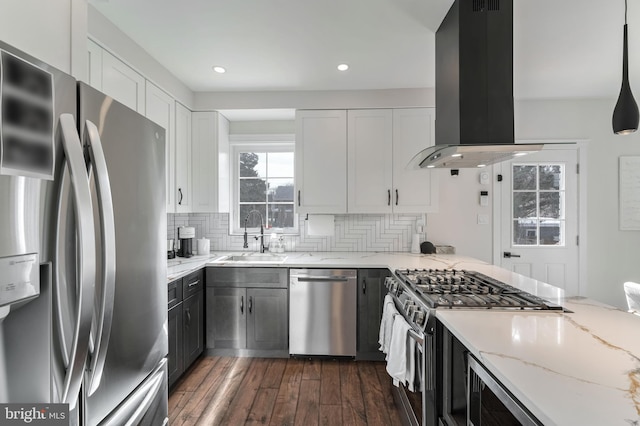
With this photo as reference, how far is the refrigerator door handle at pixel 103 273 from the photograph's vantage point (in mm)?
814

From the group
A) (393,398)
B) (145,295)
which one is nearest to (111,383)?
(145,295)

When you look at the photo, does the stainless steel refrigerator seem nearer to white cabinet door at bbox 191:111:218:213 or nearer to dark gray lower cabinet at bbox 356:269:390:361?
dark gray lower cabinet at bbox 356:269:390:361

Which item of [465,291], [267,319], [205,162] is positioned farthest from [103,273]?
[205,162]

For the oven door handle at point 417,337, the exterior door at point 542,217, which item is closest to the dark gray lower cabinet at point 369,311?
the oven door handle at point 417,337

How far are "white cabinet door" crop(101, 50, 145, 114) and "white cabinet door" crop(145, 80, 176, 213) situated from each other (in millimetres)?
95

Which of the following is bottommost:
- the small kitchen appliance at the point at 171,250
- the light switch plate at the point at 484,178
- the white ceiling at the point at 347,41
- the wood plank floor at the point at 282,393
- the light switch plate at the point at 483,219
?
the wood plank floor at the point at 282,393

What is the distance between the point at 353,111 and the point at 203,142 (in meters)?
1.63

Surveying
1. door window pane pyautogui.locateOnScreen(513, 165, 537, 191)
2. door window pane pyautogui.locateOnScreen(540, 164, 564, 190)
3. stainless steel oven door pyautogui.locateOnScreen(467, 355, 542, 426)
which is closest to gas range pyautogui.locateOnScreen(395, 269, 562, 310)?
stainless steel oven door pyautogui.locateOnScreen(467, 355, 542, 426)

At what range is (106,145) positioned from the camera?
3.21 ft

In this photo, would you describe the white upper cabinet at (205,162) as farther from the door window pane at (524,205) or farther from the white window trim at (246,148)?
the door window pane at (524,205)

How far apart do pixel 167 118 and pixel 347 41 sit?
5.62ft

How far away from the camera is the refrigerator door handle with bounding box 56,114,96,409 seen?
2.40 ft

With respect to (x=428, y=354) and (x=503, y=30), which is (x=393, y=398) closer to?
(x=428, y=354)

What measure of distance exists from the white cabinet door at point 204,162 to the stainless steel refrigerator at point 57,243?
A: 2.20 metres
